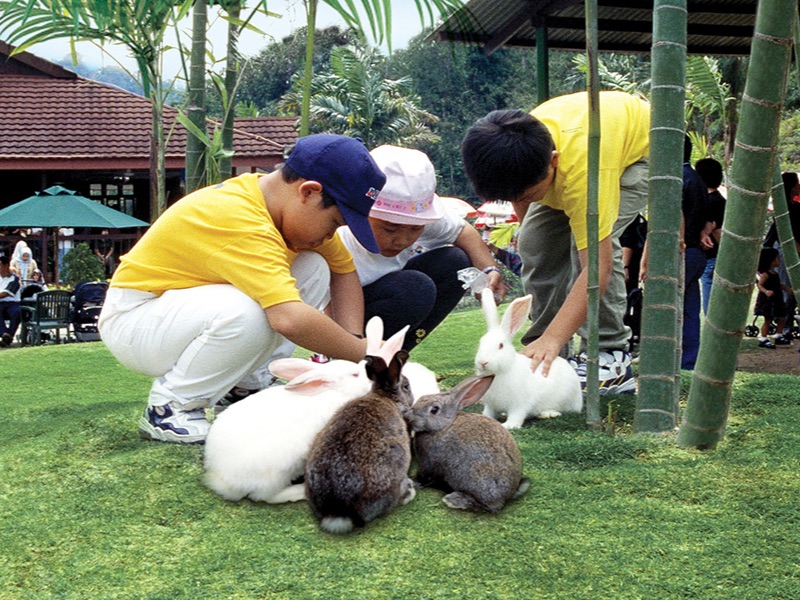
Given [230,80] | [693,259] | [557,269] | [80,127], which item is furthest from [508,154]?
[80,127]

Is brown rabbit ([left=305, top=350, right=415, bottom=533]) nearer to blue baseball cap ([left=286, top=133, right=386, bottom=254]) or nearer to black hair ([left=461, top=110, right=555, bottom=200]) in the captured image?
blue baseball cap ([left=286, top=133, right=386, bottom=254])

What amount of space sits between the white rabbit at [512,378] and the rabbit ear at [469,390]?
544mm

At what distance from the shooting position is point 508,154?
340 cm

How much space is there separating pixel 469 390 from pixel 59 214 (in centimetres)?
1227

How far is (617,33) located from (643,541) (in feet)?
19.4

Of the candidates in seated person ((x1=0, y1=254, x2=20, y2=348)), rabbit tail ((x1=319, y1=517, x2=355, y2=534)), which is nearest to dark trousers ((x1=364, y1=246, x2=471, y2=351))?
rabbit tail ((x1=319, y1=517, x2=355, y2=534))

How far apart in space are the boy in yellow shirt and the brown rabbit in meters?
1.01

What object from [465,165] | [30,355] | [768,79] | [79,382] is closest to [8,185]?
[30,355]

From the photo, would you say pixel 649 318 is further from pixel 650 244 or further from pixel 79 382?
pixel 79 382

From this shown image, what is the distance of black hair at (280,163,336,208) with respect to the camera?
3.06 metres

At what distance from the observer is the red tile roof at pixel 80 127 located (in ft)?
57.4

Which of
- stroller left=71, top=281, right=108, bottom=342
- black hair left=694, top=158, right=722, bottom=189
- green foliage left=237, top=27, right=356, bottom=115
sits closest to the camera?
black hair left=694, top=158, right=722, bottom=189

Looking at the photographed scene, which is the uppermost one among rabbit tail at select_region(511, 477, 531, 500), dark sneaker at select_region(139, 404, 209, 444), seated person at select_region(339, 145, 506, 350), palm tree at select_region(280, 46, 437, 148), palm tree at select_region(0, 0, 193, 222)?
palm tree at select_region(280, 46, 437, 148)

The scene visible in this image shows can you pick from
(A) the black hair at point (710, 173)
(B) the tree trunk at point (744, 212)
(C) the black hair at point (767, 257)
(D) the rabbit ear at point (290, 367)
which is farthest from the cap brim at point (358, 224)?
(C) the black hair at point (767, 257)
